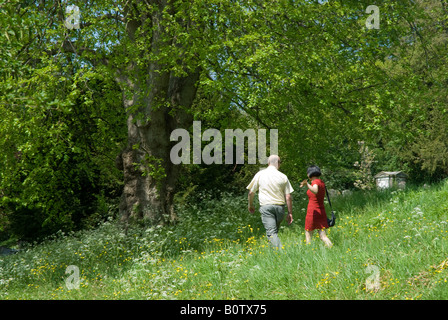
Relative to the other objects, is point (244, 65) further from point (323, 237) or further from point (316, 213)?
point (323, 237)

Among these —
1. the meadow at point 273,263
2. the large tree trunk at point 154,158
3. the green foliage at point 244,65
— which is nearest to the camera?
the meadow at point 273,263

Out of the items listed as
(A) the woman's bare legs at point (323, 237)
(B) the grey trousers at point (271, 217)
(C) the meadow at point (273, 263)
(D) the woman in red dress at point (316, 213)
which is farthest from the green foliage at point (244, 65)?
(A) the woman's bare legs at point (323, 237)

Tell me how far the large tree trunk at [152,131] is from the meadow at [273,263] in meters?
0.92

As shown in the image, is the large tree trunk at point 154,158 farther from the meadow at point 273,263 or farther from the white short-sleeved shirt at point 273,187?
the white short-sleeved shirt at point 273,187

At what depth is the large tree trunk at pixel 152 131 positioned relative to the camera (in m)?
10.9

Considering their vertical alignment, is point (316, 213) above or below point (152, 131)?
below

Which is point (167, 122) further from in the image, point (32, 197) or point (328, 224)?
point (328, 224)

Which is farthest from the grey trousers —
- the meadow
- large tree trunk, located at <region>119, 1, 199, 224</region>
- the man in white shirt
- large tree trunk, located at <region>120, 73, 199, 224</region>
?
large tree trunk, located at <region>120, 73, 199, 224</region>

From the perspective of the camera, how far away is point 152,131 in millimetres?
11523

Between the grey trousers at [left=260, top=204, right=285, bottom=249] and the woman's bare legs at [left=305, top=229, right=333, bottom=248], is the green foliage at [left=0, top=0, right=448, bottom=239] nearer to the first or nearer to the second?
the grey trousers at [left=260, top=204, right=285, bottom=249]

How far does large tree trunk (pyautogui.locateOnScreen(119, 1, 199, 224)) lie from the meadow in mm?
923

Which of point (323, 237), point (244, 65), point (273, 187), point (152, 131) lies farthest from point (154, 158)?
point (323, 237)

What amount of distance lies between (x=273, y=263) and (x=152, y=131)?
611 cm

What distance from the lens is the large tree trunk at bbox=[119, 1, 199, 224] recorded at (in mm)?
10867
